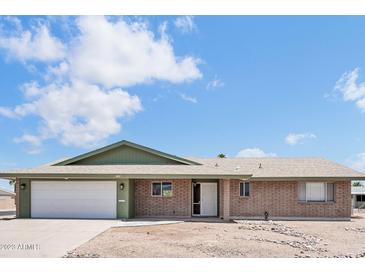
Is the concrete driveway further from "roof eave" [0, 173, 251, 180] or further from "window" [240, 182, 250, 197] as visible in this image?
"window" [240, 182, 250, 197]

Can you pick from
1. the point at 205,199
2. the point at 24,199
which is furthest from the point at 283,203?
the point at 24,199

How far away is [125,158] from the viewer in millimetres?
21297

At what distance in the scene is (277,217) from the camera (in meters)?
19.9

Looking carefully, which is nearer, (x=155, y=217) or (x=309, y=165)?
(x=155, y=217)

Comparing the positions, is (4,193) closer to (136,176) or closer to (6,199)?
(6,199)

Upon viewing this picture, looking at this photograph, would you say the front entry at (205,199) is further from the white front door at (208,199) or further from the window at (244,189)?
the window at (244,189)

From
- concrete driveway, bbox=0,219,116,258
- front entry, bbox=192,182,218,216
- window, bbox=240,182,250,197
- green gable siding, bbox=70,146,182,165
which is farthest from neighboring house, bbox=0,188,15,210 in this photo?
window, bbox=240,182,250,197

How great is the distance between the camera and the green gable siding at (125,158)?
21094 mm

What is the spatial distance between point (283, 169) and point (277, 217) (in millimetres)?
2796

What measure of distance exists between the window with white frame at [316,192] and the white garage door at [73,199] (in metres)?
9.94

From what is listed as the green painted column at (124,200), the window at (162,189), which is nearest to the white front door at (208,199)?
the window at (162,189)
